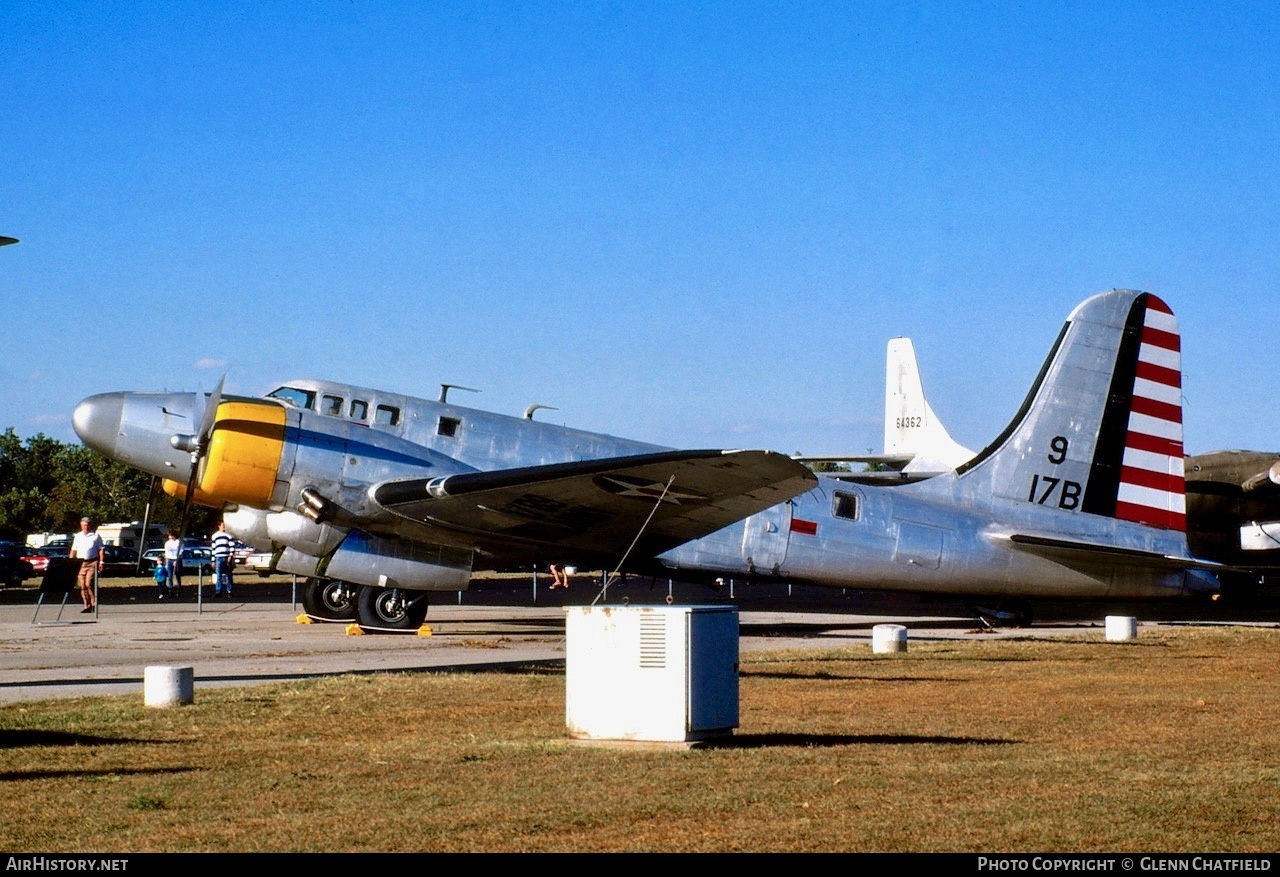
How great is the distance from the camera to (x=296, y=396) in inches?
974

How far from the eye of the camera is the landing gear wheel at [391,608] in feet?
83.4

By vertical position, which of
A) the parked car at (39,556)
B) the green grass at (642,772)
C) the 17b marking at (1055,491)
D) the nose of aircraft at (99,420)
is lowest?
the green grass at (642,772)

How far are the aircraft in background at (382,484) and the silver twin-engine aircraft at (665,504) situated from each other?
0.04 metres

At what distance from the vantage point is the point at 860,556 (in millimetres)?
25812

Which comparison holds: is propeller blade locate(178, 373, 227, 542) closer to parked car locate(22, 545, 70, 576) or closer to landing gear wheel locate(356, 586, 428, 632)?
landing gear wheel locate(356, 586, 428, 632)

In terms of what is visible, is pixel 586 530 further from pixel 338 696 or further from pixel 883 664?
pixel 338 696

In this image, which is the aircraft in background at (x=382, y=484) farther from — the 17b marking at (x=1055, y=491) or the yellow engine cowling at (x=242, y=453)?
the 17b marking at (x=1055, y=491)

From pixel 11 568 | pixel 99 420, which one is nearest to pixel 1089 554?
pixel 99 420

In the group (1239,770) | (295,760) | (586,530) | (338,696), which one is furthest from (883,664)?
(295,760)

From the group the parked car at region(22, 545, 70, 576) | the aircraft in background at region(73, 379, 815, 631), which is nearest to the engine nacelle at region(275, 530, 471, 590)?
the aircraft in background at region(73, 379, 815, 631)

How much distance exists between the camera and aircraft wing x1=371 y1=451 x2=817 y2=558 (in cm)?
1916

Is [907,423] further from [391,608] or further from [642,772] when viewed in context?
[642,772]

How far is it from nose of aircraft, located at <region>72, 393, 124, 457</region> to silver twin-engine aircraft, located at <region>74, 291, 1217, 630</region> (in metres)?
0.02

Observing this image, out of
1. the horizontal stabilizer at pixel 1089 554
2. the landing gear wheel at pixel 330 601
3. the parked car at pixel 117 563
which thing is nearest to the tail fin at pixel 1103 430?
the horizontal stabilizer at pixel 1089 554
